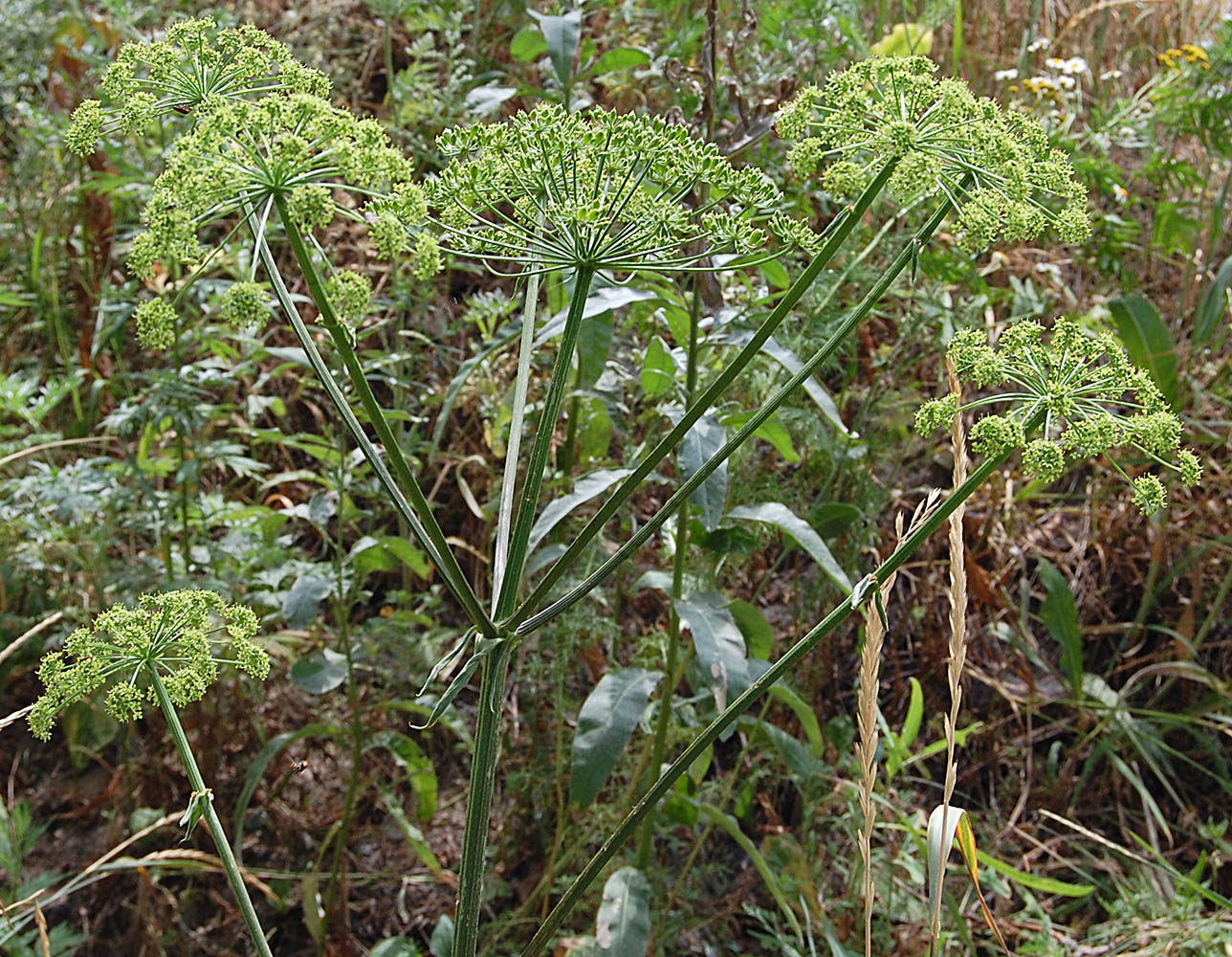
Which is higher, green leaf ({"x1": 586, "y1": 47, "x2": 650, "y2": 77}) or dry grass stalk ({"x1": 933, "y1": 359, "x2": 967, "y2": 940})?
green leaf ({"x1": 586, "y1": 47, "x2": 650, "y2": 77})

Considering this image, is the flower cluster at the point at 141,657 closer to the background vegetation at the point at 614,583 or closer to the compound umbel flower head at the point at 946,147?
the compound umbel flower head at the point at 946,147

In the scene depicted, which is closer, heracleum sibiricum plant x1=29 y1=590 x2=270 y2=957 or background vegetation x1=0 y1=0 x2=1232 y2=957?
heracleum sibiricum plant x1=29 y1=590 x2=270 y2=957

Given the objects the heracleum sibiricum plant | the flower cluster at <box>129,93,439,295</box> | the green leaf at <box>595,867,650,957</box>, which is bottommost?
the green leaf at <box>595,867,650,957</box>

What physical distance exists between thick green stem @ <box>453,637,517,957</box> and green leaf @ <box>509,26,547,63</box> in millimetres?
1790

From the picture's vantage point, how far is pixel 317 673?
2342 mm

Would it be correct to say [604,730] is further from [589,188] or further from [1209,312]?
[1209,312]

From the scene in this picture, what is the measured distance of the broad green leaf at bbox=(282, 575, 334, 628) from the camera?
7.39 feet

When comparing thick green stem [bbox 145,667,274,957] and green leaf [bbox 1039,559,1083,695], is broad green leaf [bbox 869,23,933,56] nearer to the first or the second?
green leaf [bbox 1039,559,1083,695]

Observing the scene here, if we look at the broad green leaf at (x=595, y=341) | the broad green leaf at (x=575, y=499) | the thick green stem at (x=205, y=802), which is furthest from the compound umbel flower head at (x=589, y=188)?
the broad green leaf at (x=595, y=341)

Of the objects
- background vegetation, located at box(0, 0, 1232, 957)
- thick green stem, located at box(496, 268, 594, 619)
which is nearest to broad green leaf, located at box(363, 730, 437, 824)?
background vegetation, located at box(0, 0, 1232, 957)

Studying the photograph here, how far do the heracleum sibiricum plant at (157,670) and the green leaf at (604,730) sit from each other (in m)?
0.82

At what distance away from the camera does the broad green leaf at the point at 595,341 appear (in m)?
2.05

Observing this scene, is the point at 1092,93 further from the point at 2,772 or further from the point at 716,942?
the point at 2,772

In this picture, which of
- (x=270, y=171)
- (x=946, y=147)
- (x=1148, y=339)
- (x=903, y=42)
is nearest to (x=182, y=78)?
(x=270, y=171)
